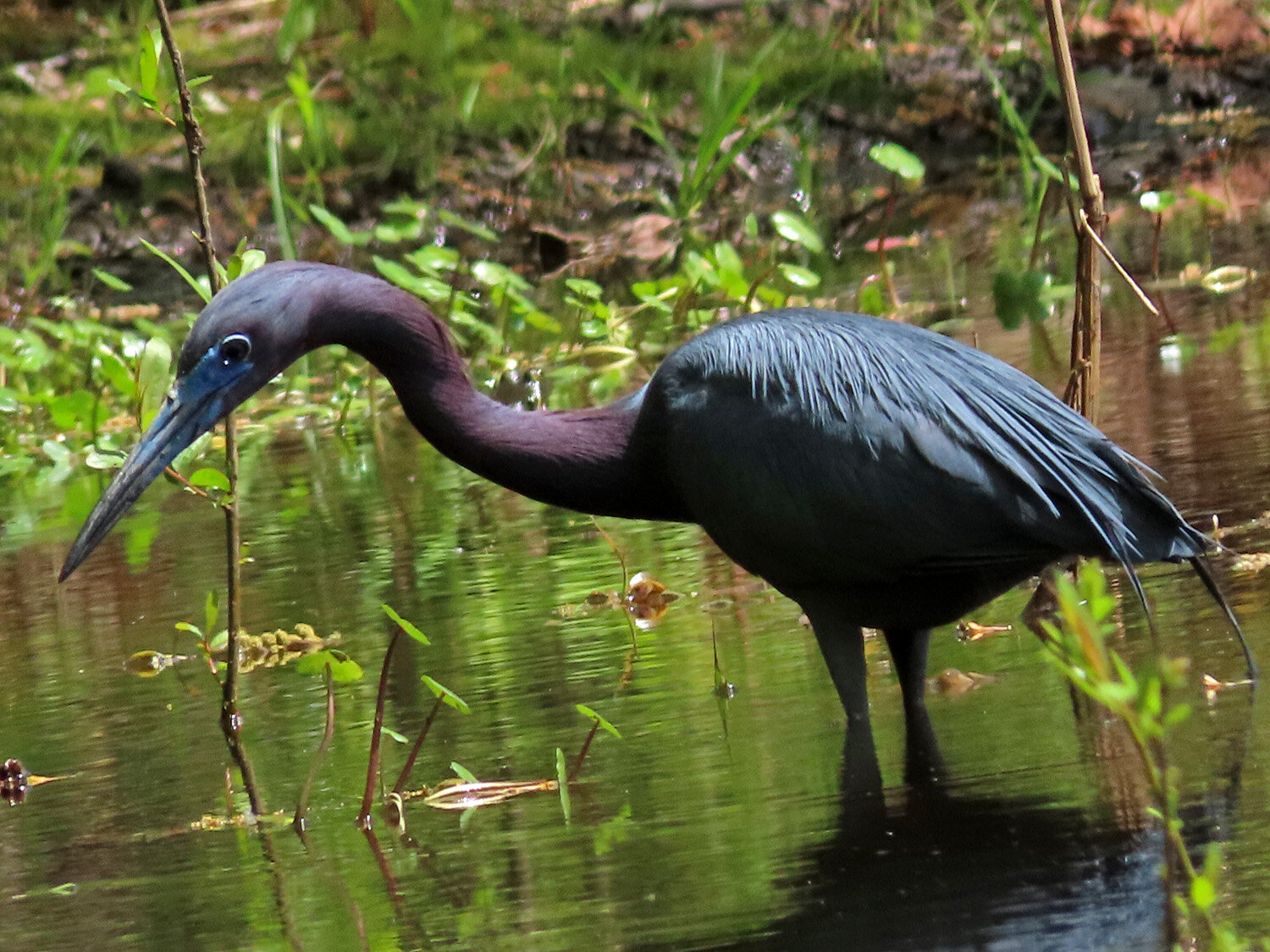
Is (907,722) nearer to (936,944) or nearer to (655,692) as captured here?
(655,692)

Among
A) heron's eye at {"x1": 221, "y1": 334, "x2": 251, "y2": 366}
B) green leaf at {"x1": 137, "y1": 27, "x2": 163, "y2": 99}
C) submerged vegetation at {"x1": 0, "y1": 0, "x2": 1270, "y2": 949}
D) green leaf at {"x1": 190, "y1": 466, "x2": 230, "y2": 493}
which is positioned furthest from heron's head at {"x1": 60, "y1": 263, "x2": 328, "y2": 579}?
submerged vegetation at {"x1": 0, "y1": 0, "x2": 1270, "y2": 949}

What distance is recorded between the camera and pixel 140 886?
3723 millimetres

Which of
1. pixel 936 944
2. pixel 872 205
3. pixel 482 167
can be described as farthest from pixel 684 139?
pixel 936 944

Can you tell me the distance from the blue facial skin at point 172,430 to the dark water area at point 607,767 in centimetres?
52

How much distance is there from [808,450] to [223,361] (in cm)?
132

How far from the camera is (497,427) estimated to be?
481 centimetres

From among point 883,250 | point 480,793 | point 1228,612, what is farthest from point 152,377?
point 883,250

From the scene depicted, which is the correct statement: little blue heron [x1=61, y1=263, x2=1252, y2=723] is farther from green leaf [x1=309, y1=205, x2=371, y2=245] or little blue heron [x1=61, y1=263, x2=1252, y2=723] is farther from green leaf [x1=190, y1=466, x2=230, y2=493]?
green leaf [x1=309, y1=205, x2=371, y2=245]

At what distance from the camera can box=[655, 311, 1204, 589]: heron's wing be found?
404 centimetres

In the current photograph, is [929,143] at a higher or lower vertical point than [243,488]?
higher

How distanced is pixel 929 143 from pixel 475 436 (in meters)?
10.2

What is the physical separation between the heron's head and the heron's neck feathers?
0.12 m

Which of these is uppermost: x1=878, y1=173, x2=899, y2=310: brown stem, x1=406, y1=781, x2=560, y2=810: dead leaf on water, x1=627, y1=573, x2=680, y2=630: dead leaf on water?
x1=878, y1=173, x2=899, y2=310: brown stem

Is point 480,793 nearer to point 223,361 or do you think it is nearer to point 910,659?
point 910,659
